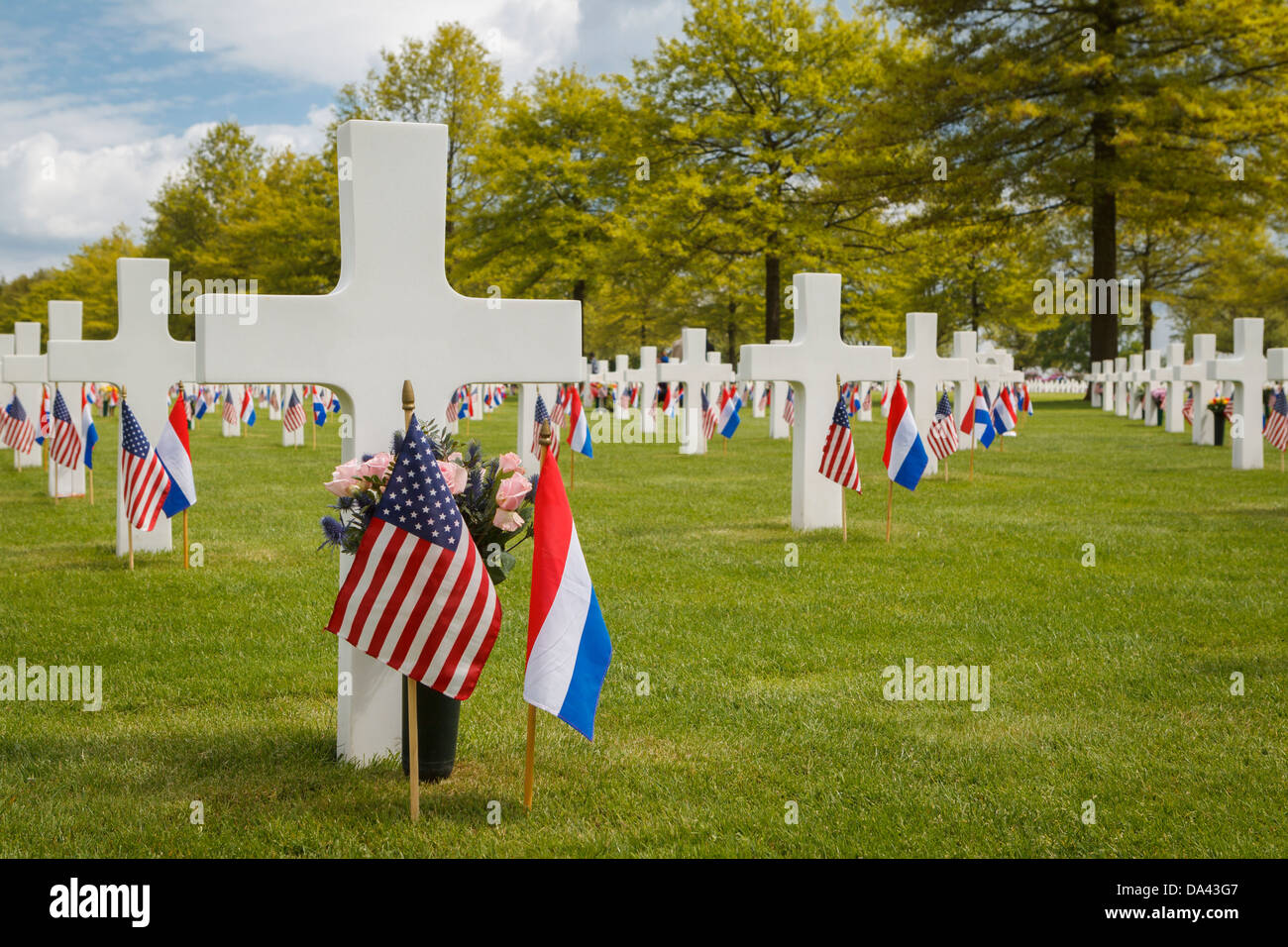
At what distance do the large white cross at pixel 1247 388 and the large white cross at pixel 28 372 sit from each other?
64.0 feet

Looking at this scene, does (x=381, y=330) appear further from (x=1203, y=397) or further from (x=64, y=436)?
(x=1203, y=397)

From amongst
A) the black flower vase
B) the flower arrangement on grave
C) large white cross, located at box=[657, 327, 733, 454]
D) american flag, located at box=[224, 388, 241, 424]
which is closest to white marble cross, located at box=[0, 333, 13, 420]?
american flag, located at box=[224, 388, 241, 424]

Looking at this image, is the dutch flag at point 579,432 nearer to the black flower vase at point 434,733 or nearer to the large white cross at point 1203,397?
the large white cross at point 1203,397

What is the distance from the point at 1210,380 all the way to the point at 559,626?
71.7 feet

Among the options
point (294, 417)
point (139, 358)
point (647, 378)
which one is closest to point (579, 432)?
point (139, 358)

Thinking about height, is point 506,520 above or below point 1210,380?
below

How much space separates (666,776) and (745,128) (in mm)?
35555

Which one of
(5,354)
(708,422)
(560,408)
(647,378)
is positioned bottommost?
(708,422)

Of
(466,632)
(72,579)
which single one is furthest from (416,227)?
(72,579)

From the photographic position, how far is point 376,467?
16.9ft

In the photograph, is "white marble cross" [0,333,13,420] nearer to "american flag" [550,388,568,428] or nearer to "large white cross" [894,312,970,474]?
"american flag" [550,388,568,428]

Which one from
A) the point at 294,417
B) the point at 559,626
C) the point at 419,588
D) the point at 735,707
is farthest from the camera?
the point at 294,417

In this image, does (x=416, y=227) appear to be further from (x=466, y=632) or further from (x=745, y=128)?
(x=745, y=128)

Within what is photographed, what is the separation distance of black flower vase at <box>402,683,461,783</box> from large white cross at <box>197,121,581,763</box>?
332 millimetres
